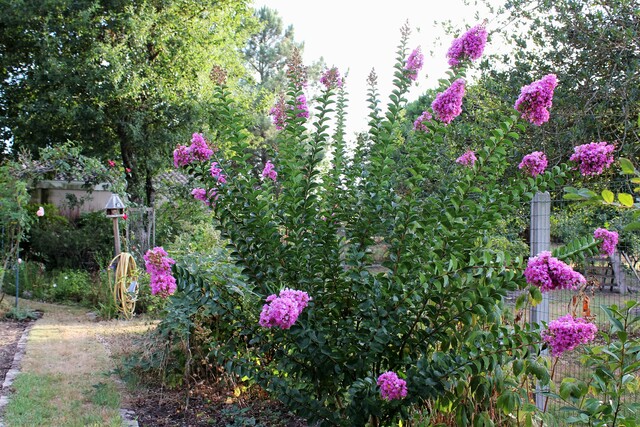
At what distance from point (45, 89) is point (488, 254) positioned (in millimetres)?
11011

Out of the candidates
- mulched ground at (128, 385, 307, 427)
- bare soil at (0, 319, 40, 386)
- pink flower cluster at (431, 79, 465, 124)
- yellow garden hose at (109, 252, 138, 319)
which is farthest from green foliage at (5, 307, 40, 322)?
pink flower cluster at (431, 79, 465, 124)

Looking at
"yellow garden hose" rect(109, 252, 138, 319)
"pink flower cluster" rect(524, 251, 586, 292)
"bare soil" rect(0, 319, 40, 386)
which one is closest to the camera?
"pink flower cluster" rect(524, 251, 586, 292)

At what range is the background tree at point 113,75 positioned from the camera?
10250mm

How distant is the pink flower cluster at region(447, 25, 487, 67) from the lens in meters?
2.52

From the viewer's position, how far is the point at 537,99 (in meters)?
2.38

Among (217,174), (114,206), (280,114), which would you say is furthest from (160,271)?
(114,206)

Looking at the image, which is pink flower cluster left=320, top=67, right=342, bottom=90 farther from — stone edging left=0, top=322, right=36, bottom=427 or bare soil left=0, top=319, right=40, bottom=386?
bare soil left=0, top=319, right=40, bottom=386

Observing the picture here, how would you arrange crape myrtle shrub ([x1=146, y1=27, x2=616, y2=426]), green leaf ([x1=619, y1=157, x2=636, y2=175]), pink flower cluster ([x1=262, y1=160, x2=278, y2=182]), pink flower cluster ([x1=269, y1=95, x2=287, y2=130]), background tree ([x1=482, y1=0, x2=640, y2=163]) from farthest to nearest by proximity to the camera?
background tree ([x1=482, y1=0, x2=640, y2=163]) < pink flower cluster ([x1=269, y1=95, x2=287, y2=130]) < pink flower cluster ([x1=262, y1=160, x2=278, y2=182]) < crape myrtle shrub ([x1=146, y1=27, x2=616, y2=426]) < green leaf ([x1=619, y1=157, x2=636, y2=175])

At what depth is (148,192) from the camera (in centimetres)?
1191

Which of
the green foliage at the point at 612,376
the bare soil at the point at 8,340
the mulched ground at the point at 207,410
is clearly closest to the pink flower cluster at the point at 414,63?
the green foliage at the point at 612,376

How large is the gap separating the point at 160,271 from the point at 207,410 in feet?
5.15

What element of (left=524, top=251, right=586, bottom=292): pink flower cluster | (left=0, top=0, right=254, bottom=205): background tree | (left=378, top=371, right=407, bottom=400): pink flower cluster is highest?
(left=0, top=0, right=254, bottom=205): background tree

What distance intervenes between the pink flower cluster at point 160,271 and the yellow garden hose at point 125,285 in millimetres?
4427

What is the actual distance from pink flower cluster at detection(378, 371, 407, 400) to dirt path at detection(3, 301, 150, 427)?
203 cm
